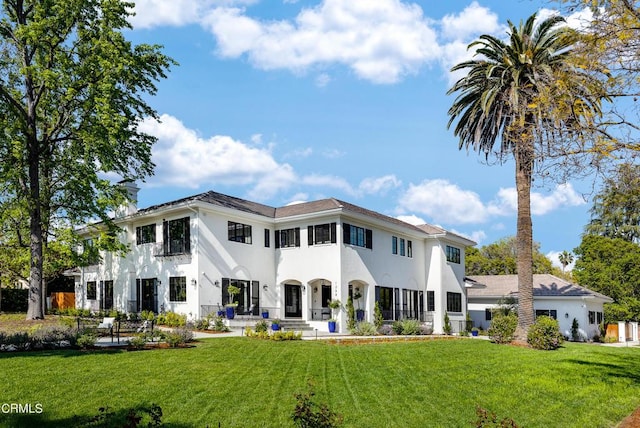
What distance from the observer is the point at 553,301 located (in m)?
37.8

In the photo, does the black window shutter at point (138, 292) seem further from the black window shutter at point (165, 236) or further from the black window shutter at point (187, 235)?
the black window shutter at point (187, 235)

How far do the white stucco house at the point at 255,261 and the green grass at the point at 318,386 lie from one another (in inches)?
454

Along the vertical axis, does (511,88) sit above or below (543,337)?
above

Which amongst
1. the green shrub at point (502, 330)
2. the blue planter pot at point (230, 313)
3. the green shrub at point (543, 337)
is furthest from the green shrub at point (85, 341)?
the green shrub at point (502, 330)

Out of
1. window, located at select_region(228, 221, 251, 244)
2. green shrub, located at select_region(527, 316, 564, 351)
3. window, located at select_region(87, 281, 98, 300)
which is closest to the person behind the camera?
green shrub, located at select_region(527, 316, 564, 351)

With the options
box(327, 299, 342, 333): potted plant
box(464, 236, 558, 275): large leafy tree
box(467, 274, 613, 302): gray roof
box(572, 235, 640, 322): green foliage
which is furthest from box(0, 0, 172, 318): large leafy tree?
box(464, 236, 558, 275): large leafy tree

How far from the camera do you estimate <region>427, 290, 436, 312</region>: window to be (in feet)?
118

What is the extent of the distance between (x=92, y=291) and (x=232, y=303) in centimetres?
1176

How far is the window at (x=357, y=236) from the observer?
28.6 m

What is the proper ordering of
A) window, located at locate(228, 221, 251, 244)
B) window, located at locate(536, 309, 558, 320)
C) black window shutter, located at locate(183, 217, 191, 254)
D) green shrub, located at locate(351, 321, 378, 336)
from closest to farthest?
green shrub, located at locate(351, 321, 378, 336)
black window shutter, located at locate(183, 217, 191, 254)
window, located at locate(228, 221, 251, 244)
window, located at locate(536, 309, 558, 320)

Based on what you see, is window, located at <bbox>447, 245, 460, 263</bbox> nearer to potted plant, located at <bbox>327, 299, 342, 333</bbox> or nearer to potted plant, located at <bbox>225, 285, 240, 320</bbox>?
potted plant, located at <bbox>327, 299, 342, 333</bbox>

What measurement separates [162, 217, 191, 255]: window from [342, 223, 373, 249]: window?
7831mm

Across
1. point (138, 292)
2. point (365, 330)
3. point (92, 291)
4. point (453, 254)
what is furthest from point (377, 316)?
point (92, 291)

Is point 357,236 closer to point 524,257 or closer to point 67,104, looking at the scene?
point 524,257
